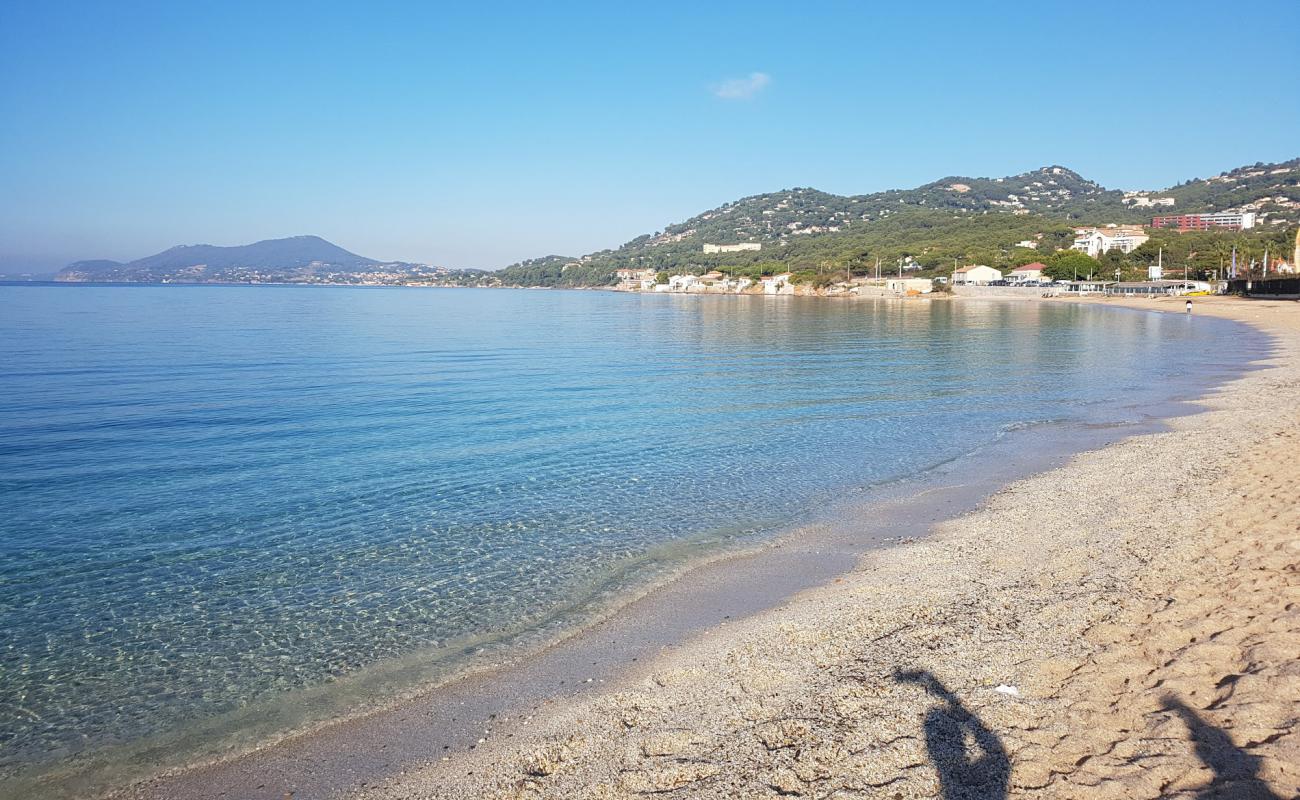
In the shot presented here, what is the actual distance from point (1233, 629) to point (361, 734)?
724cm

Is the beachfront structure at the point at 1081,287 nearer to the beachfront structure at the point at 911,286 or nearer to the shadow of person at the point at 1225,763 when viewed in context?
the beachfront structure at the point at 911,286

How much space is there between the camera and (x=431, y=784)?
525 cm

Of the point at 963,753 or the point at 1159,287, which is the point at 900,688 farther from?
the point at 1159,287

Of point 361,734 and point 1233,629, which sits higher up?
point 1233,629

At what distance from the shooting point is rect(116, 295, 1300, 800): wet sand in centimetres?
491

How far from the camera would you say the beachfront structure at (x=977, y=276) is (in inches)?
5541

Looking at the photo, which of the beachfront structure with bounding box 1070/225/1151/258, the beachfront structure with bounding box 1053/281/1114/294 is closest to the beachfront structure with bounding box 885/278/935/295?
the beachfront structure with bounding box 1053/281/1114/294

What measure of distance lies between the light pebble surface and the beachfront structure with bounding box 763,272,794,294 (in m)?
163

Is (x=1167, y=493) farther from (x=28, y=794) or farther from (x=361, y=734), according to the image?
(x=28, y=794)

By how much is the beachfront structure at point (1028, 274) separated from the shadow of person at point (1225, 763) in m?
146

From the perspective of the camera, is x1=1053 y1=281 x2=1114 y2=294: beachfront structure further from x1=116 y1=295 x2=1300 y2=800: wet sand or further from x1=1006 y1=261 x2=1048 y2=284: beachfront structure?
x1=116 y1=295 x2=1300 y2=800: wet sand

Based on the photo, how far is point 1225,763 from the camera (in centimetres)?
458

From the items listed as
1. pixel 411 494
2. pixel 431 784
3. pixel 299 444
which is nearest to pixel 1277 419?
pixel 411 494

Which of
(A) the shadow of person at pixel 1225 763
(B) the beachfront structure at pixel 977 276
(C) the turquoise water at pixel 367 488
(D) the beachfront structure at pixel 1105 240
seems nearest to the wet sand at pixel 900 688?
(A) the shadow of person at pixel 1225 763
